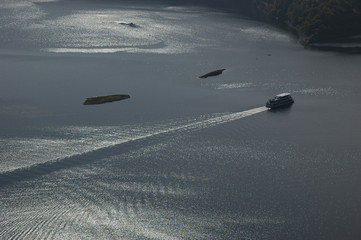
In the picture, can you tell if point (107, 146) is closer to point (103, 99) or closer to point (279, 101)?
point (103, 99)

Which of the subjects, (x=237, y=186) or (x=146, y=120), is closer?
(x=237, y=186)

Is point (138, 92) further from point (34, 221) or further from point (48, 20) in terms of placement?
point (48, 20)

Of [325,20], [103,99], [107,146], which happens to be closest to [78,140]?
[107,146]

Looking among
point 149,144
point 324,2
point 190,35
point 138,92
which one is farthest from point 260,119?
point 324,2

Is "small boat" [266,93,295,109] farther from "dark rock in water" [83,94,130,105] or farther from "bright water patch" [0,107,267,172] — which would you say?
"dark rock in water" [83,94,130,105]

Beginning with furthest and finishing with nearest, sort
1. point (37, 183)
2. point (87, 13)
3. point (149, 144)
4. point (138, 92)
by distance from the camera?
point (87, 13), point (138, 92), point (149, 144), point (37, 183)

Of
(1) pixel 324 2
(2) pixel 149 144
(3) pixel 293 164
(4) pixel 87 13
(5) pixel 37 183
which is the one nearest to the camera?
(5) pixel 37 183

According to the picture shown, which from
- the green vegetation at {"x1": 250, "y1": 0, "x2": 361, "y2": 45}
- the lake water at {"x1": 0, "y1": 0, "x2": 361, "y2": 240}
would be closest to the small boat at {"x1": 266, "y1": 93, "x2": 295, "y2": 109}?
the lake water at {"x1": 0, "y1": 0, "x2": 361, "y2": 240}
